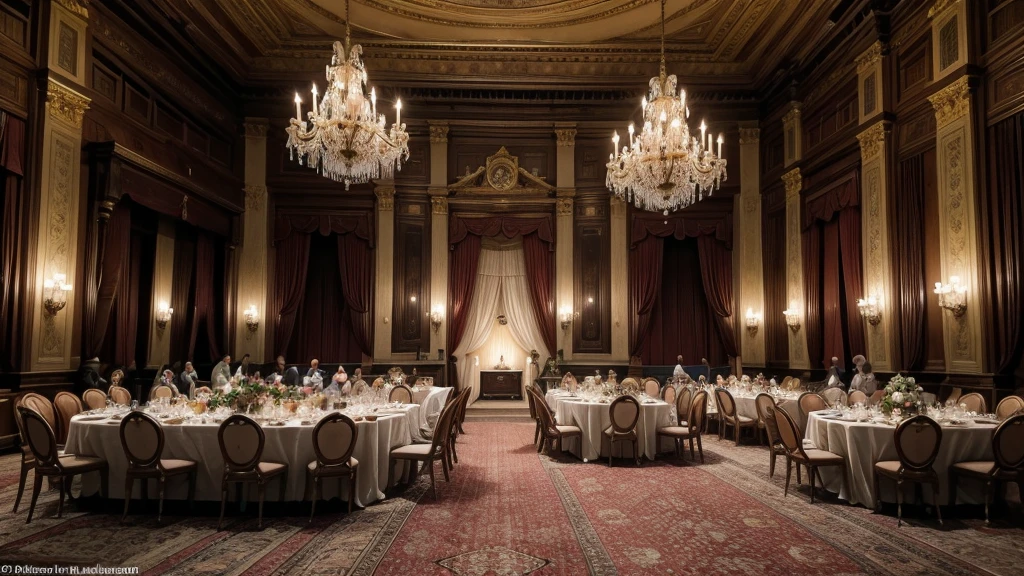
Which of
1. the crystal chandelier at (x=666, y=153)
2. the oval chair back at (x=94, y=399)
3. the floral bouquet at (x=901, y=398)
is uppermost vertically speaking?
the crystal chandelier at (x=666, y=153)

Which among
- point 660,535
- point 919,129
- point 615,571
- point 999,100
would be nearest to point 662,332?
point 919,129

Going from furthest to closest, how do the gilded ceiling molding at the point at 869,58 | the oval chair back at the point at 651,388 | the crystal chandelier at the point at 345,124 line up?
1. the oval chair back at the point at 651,388
2. the gilded ceiling molding at the point at 869,58
3. the crystal chandelier at the point at 345,124

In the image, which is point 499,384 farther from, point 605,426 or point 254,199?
point 254,199

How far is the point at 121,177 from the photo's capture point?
9.18 metres

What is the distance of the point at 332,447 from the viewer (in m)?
5.38

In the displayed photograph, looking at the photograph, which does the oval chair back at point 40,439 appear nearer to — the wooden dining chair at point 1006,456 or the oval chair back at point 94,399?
the oval chair back at point 94,399

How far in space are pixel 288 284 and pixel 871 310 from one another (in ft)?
35.9

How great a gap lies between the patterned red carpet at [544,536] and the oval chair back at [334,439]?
524 mm

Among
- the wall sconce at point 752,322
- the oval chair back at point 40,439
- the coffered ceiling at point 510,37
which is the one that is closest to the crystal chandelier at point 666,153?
the coffered ceiling at point 510,37

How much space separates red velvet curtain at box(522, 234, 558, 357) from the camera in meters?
13.7

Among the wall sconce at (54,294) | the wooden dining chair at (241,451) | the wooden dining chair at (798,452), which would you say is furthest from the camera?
the wall sconce at (54,294)

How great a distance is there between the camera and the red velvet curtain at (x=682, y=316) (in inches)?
548

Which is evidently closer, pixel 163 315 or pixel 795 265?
pixel 163 315

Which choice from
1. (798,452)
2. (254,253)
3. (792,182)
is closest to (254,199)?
(254,253)
